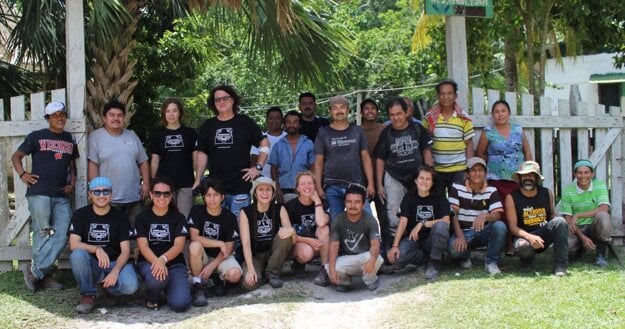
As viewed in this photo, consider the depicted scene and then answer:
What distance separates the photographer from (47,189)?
6.31 m

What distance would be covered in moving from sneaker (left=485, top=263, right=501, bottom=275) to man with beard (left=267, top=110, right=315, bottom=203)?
2014mm

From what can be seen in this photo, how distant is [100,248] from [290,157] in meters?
2.18

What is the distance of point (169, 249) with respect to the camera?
19.5ft

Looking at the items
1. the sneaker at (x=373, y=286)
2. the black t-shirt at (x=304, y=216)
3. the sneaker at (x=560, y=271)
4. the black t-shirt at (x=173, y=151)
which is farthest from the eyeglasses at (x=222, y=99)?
the sneaker at (x=560, y=271)

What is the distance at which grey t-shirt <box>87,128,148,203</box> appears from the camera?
21.3 feet

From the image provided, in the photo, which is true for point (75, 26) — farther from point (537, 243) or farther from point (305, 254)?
point (537, 243)

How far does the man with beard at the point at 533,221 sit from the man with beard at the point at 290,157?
6.71ft

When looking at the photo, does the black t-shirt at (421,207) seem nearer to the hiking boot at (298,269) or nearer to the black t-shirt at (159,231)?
the hiking boot at (298,269)

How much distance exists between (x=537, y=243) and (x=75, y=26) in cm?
475

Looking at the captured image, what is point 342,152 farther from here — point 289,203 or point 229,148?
point 229,148

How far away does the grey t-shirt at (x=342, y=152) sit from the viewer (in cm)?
668

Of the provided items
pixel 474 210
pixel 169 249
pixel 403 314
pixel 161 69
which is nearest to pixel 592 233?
pixel 474 210

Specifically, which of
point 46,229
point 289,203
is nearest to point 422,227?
point 289,203

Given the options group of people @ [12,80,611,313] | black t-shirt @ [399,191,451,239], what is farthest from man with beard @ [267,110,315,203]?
black t-shirt @ [399,191,451,239]
